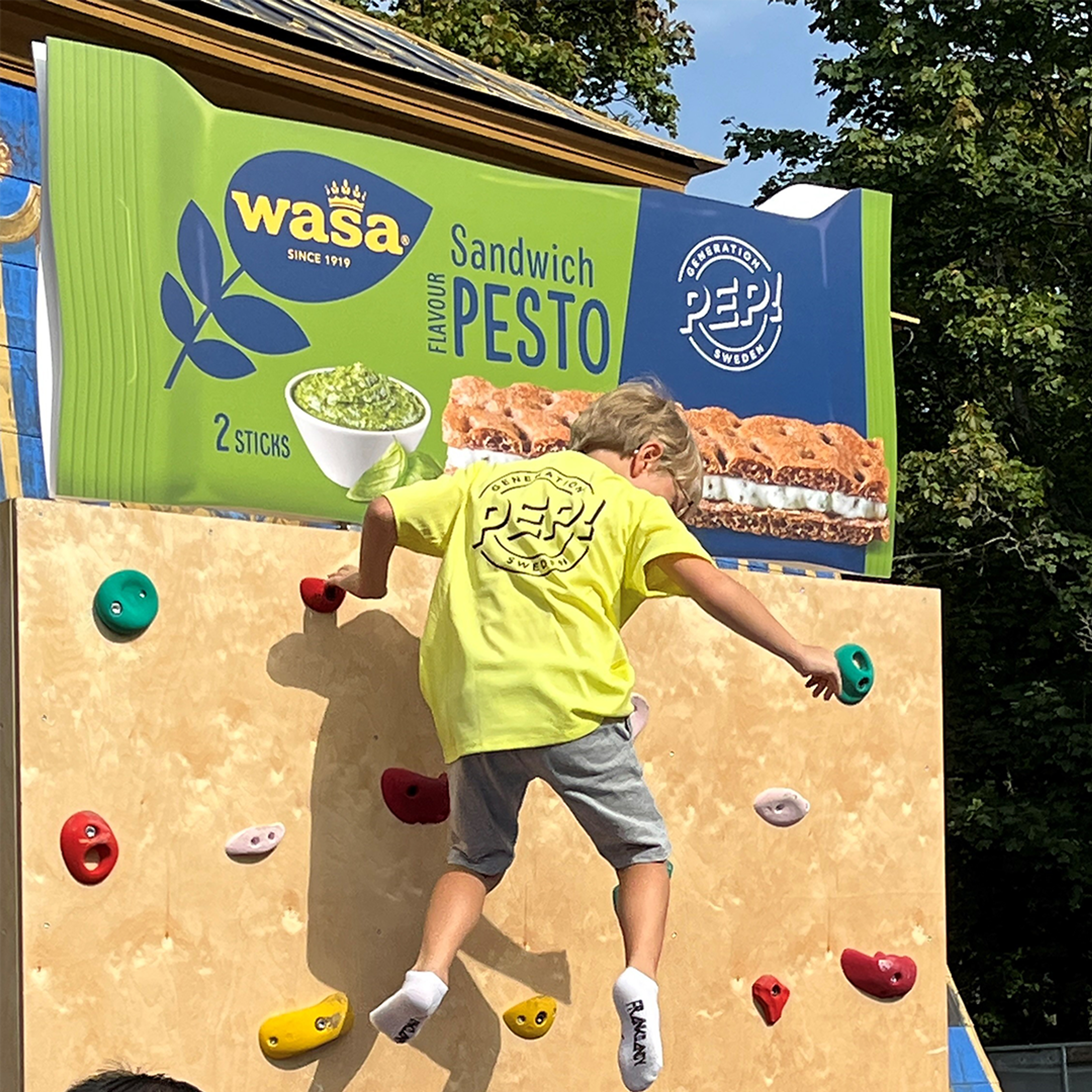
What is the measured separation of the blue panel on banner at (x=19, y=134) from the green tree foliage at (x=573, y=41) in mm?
12582

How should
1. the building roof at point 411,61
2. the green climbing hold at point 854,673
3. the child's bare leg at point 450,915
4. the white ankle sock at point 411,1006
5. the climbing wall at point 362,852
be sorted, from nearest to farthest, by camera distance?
the white ankle sock at point 411,1006
the child's bare leg at point 450,915
the climbing wall at point 362,852
the green climbing hold at point 854,673
the building roof at point 411,61

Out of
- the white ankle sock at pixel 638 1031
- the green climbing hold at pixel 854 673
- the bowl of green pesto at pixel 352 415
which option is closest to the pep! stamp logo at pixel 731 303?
the green climbing hold at pixel 854 673

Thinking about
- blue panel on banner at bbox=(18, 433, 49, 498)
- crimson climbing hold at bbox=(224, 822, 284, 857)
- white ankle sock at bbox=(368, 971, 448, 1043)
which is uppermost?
blue panel on banner at bbox=(18, 433, 49, 498)

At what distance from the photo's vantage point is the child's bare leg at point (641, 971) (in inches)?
161

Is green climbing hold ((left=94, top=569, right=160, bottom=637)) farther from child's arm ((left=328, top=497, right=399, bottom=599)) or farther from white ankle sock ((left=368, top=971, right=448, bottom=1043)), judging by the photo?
white ankle sock ((left=368, top=971, right=448, bottom=1043))

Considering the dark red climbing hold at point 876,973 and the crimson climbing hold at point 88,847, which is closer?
the crimson climbing hold at point 88,847

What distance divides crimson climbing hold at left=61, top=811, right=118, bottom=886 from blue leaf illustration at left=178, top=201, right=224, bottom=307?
149 centimetres

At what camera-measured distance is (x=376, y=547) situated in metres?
4.57

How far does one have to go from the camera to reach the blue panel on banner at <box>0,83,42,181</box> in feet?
23.4

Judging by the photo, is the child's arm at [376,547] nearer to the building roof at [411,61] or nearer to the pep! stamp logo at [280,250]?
the pep! stamp logo at [280,250]

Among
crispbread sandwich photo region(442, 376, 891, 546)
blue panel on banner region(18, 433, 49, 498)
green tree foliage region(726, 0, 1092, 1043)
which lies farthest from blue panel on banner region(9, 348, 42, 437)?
green tree foliage region(726, 0, 1092, 1043)

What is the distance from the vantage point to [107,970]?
4270mm

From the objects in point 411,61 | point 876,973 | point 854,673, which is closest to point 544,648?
point 854,673

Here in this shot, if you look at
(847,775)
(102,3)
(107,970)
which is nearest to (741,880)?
(847,775)
